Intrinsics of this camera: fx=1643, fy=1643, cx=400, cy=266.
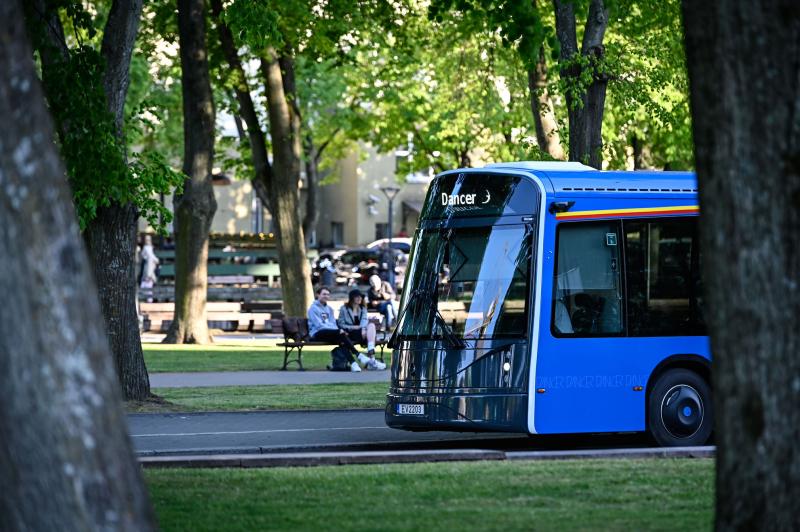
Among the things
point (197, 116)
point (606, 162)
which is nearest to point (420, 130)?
point (606, 162)

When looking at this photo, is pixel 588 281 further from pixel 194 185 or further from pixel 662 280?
pixel 194 185

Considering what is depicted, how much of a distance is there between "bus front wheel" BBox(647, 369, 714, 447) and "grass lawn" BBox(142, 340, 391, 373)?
41.7 ft

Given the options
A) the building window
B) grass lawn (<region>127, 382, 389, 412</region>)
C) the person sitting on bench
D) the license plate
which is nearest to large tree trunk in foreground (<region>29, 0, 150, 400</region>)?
grass lawn (<region>127, 382, 389, 412</region>)

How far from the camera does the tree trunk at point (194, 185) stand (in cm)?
2972

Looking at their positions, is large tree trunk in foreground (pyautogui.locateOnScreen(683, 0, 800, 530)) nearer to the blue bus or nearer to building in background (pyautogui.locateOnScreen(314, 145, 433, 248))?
the blue bus

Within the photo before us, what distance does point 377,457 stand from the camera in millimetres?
Answer: 12336

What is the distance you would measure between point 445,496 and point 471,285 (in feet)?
16.5

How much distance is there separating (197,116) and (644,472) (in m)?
20.7

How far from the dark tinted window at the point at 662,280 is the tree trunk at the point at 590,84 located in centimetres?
604

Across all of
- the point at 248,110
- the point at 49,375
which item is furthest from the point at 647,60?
the point at 49,375

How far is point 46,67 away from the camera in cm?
1717

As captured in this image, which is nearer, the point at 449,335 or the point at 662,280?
the point at 449,335

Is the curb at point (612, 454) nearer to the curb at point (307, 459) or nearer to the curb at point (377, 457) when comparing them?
the curb at point (377, 457)

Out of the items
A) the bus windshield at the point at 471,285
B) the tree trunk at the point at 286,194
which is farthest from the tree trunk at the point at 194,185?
the bus windshield at the point at 471,285
